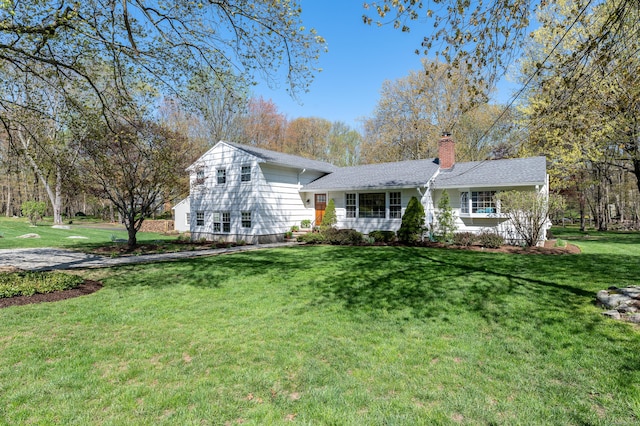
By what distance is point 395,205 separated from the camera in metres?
17.0

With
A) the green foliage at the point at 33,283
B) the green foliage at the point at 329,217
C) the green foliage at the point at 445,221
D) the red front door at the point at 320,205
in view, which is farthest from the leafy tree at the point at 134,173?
the green foliage at the point at 445,221

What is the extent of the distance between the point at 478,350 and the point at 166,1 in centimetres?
817

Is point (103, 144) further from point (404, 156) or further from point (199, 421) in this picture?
point (404, 156)

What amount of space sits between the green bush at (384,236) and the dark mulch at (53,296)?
1140 cm

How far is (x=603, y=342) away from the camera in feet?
13.4

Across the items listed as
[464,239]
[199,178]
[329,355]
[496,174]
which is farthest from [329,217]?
[329,355]

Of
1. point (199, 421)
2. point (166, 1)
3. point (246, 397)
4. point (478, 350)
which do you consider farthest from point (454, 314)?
point (166, 1)

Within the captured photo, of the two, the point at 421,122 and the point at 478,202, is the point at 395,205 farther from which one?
the point at 421,122

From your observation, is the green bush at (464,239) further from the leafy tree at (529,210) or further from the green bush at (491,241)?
the leafy tree at (529,210)

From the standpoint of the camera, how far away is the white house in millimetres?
15516

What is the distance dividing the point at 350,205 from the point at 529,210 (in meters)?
8.61

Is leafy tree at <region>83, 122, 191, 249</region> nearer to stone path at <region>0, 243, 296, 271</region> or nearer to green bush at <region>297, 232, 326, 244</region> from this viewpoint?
stone path at <region>0, 243, 296, 271</region>

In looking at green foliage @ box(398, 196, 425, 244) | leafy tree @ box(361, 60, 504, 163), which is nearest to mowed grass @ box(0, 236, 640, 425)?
green foliage @ box(398, 196, 425, 244)

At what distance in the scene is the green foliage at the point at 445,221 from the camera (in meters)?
14.7
